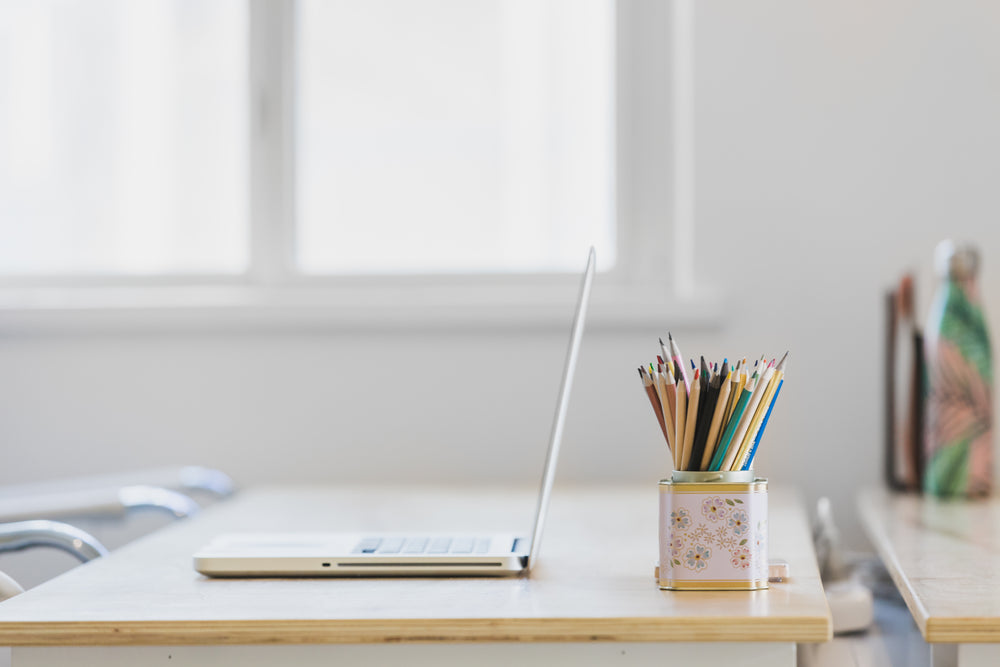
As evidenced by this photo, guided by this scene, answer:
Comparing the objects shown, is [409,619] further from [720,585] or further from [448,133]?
[448,133]

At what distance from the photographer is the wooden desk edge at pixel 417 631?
0.75 meters

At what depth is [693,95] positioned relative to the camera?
72.8 inches

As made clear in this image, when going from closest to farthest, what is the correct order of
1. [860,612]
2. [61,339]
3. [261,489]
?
[860,612]
[261,489]
[61,339]

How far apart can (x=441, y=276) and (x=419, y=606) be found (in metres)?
1.23

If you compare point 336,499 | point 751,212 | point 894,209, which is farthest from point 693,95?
point 336,499

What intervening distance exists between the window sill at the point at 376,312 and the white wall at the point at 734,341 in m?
0.03

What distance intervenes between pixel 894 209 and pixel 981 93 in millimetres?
241

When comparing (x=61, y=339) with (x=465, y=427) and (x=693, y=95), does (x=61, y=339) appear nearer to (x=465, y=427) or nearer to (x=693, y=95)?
(x=465, y=427)

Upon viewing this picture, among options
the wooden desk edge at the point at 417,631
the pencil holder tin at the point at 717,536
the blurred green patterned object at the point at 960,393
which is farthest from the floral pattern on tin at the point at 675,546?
the blurred green patterned object at the point at 960,393

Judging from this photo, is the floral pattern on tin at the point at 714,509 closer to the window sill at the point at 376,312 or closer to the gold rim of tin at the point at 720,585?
the gold rim of tin at the point at 720,585

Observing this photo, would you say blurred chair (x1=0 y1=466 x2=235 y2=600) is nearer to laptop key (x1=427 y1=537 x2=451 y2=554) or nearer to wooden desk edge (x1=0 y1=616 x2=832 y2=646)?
wooden desk edge (x1=0 y1=616 x2=832 y2=646)

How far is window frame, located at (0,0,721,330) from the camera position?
1.87 metres

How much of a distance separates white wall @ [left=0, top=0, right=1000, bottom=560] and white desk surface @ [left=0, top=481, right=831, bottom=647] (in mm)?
735

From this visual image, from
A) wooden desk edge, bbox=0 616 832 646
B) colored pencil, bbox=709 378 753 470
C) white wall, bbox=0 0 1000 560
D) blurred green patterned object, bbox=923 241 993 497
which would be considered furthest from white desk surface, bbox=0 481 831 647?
white wall, bbox=0 0 1000 560
